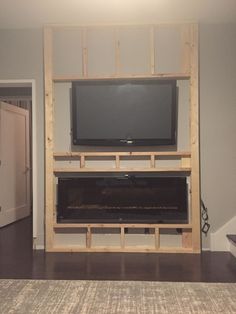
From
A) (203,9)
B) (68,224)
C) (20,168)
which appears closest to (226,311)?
(68,224)

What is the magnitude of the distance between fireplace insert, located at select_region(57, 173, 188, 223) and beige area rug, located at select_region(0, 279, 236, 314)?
1194 mm

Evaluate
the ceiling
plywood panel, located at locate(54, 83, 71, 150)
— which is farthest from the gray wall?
plywood panel, located at locate(54, 83, 71, 150)

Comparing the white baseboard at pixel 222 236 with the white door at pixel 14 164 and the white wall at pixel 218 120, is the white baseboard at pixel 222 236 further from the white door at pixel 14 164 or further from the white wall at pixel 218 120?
the white door at pixel 14 164

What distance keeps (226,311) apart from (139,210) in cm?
187

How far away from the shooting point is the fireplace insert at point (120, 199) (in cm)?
436

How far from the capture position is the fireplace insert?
4355 mm

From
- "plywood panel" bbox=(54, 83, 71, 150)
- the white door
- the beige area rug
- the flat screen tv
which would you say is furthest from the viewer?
the white door

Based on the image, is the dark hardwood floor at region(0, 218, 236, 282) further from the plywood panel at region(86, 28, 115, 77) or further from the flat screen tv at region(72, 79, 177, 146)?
the plywood panel at region(86, 28, 115, 77)

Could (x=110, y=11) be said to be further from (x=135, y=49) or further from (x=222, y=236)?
(x=222, y=236)

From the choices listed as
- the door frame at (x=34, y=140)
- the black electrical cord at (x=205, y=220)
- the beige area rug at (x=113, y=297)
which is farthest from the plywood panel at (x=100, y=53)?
the beige area rug at (x=113, y=297)

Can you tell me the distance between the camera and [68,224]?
438cm

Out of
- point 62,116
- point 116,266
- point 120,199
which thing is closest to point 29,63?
point 62,116

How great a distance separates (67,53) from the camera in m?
4.46

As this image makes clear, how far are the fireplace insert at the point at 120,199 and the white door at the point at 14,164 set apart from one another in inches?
80.7
